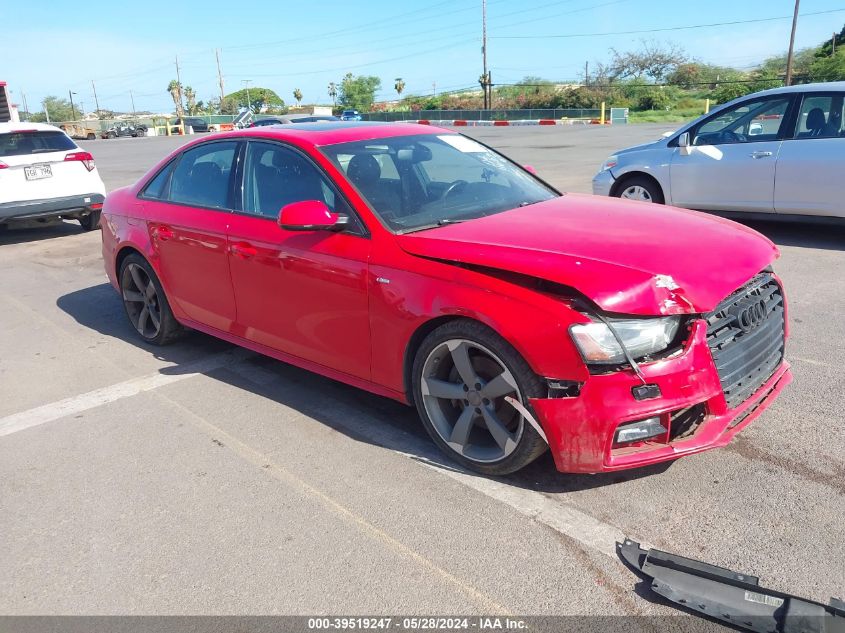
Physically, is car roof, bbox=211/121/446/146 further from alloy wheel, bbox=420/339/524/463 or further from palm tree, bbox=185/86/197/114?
palm tree, bbox=185/86/197/114

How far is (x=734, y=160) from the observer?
8000 mm

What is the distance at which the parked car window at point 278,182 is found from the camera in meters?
4.14

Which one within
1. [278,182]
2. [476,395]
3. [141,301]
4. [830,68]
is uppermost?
[830,68]

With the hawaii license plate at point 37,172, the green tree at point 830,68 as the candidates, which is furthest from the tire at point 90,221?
the green tree at point 830,68

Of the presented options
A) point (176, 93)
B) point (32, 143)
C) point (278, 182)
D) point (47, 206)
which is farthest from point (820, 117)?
point (176, 93)

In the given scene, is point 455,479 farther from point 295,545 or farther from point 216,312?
point 216,312

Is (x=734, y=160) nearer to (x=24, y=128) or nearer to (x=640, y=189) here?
(x=640, y=189)

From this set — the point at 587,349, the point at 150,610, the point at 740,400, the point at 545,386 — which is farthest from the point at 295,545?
the point at 740,400

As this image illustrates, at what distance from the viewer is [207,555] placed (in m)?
2.99

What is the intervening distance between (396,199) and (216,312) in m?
1.64

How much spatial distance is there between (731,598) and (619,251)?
1.49m

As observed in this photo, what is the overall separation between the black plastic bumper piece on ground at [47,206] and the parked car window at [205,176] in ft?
20.2

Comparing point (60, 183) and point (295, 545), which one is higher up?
point (60, 183)

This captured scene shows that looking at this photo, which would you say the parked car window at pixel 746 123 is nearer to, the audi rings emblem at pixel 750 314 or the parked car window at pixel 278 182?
the audi rings emblem at pixel 750 314
